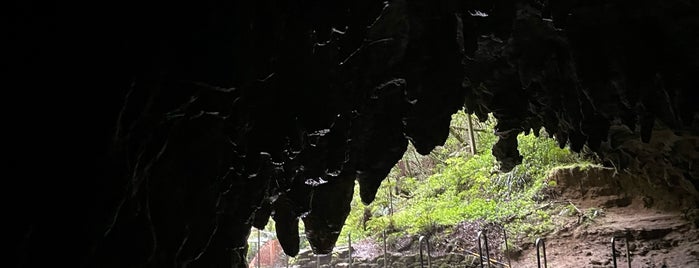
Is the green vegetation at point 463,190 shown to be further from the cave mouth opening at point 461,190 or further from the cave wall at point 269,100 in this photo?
the cave wall at point 269,100

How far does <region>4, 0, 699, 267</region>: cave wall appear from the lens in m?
2.64

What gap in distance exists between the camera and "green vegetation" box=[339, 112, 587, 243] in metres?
11.3

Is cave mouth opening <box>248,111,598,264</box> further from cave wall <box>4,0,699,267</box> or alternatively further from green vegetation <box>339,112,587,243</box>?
cave wall <box>4,0,699,267</box>

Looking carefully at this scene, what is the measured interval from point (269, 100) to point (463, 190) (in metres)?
9.91

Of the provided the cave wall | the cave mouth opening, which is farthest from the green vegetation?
the cave wall

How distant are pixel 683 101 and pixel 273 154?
11.7 feet

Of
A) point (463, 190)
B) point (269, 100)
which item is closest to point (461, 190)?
point (463, 190)

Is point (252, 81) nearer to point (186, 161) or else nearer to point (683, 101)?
point (186, 161)

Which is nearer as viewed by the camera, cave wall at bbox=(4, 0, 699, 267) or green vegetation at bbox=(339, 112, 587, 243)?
cave wall at bbox=(4, 0, 699, 267)

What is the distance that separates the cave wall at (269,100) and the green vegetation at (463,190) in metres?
4.13

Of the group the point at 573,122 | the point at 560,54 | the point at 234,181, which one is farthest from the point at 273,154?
the point at 573,122

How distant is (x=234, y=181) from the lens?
16.6 ft

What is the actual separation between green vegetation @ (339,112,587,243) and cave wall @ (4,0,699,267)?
413 centimetres

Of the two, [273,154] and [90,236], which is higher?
[273,154]
